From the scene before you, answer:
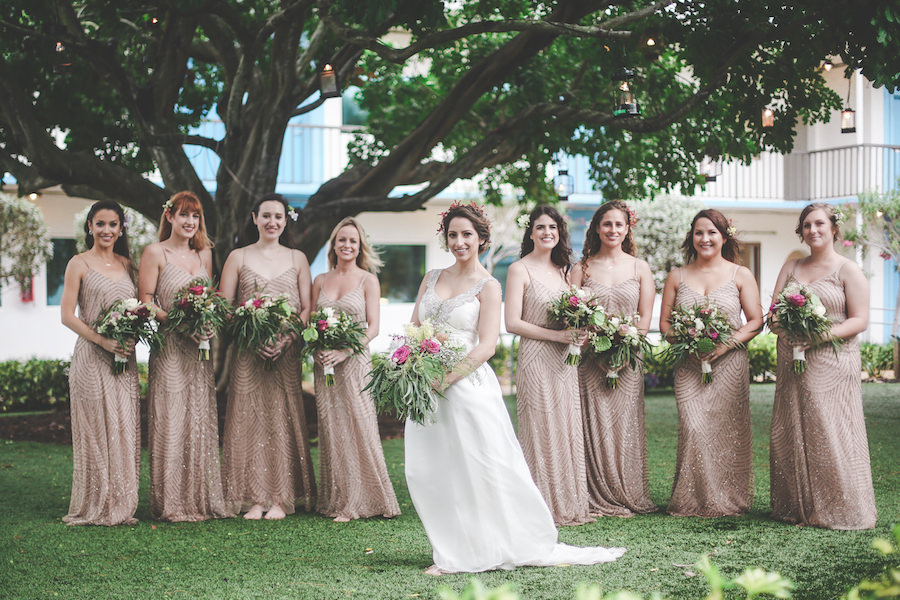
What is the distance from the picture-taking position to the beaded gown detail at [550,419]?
700 cm

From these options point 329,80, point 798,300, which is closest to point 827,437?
point 798,300

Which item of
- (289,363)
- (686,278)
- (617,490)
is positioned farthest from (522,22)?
(617,490)

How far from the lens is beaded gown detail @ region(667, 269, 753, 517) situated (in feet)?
23.8

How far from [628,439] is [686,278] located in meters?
1.36

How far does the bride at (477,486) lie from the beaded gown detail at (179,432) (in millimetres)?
2467

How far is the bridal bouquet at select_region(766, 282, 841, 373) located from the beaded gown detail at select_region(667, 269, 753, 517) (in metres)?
0.50

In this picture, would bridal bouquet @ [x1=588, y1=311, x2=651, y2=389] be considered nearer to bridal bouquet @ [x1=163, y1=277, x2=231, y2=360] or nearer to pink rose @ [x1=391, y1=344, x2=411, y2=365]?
pink rose @ [x1=391, y1=344, x2=411, y2=365]

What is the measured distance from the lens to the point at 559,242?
7.32m

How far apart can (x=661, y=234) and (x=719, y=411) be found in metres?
11.9

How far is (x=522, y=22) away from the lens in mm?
7902

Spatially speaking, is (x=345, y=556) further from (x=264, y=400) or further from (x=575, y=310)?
(x=575, y=310)

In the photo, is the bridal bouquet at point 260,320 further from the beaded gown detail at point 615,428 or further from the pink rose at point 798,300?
the pink rose at point 798,300

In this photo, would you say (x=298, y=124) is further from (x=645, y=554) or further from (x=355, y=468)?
(x=645, y=554)

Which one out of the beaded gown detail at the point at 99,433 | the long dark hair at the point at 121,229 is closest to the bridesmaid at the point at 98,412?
the beaded gown detail at the point at 99,433
